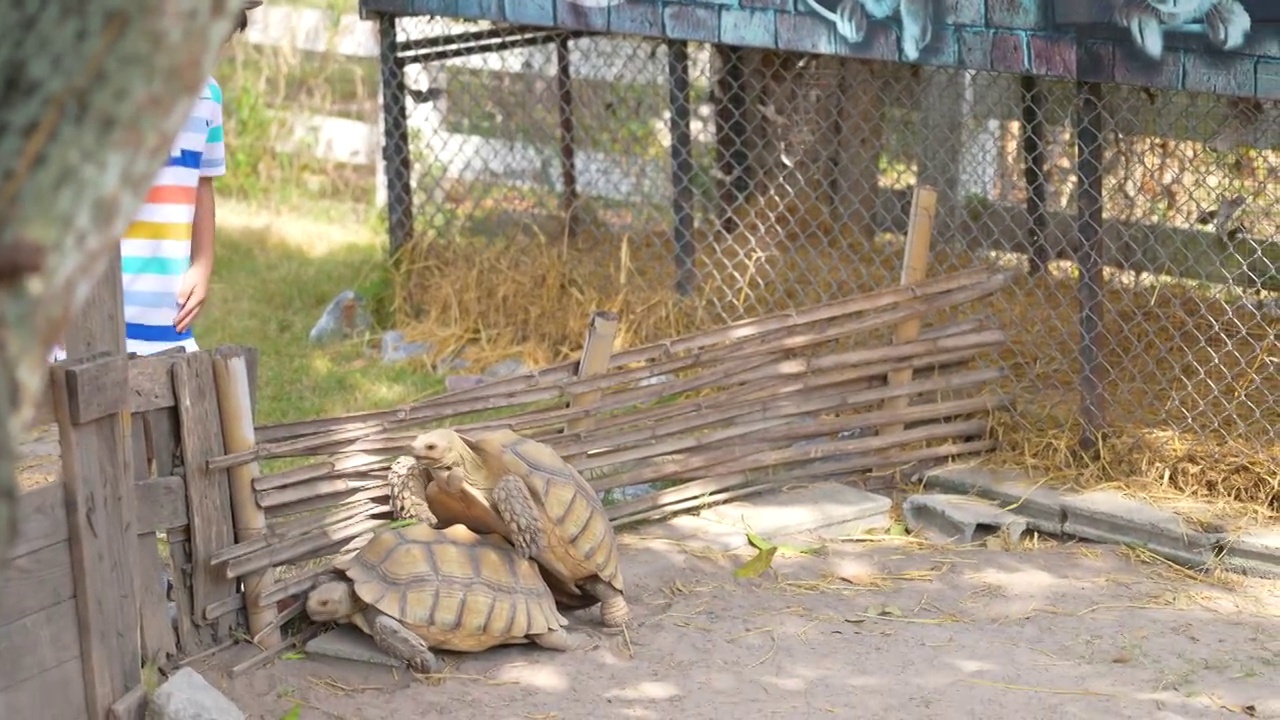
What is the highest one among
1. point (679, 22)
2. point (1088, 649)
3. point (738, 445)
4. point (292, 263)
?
point (679, 22)

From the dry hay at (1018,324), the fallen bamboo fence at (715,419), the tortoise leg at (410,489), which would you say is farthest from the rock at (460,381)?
the tortoise leg at (410,489)

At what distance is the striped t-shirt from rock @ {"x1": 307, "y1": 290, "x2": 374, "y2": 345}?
3.85m

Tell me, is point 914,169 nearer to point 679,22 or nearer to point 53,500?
point 679,22

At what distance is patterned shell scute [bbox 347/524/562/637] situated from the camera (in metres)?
4.53

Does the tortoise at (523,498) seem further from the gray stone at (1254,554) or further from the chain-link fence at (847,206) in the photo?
the chain-link fence at (847,206)

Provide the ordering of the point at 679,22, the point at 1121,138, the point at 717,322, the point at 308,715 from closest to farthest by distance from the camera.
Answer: the point at 308,715, the point at 1121,138, the point at 679,22, the point at 717,322

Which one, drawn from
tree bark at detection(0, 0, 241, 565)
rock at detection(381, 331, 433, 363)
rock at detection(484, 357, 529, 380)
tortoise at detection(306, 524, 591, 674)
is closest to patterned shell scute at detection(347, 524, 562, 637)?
tortoise at detection(306, 524, 591, 674)

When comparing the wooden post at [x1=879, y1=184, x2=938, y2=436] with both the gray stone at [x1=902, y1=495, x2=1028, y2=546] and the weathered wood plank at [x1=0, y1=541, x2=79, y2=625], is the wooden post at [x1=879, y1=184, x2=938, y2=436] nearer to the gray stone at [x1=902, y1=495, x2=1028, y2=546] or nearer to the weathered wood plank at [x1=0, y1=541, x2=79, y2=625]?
the gray stone at [x1=902, y1=495, x2=1028, y2=546]

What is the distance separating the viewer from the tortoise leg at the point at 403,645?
14.9ft

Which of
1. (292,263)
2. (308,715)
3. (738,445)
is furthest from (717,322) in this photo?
(308,715)

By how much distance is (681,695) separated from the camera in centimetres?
458

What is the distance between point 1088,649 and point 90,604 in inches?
116

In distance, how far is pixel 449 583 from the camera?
15.0ft

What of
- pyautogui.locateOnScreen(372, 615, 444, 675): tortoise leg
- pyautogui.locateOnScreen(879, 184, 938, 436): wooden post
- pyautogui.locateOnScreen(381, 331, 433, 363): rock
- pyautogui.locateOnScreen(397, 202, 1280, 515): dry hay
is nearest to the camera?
pyautogui.locateOnScreen(372, 615, 444, 675): tortoise leg
